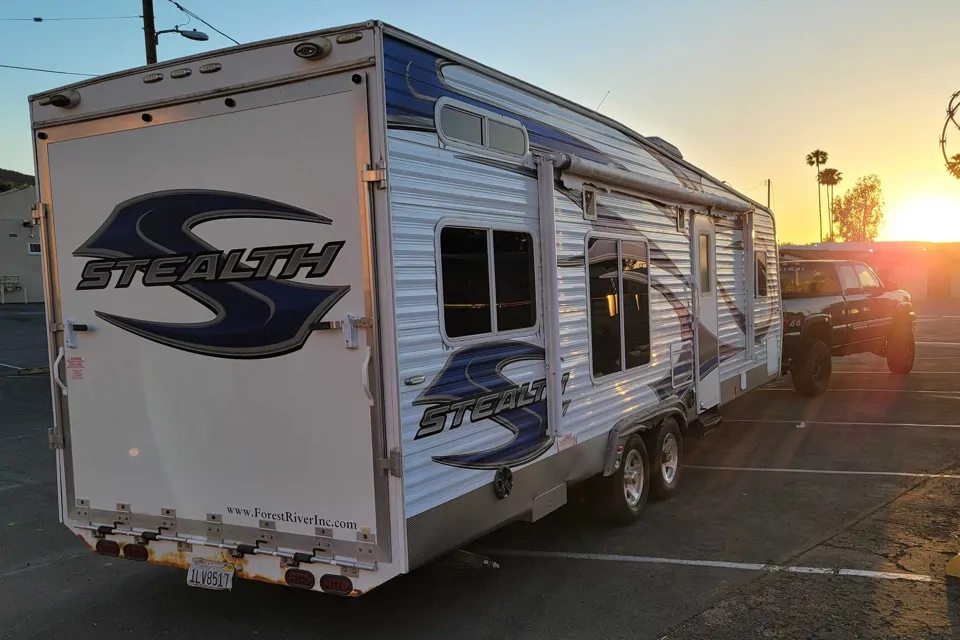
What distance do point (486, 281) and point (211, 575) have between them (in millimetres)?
2176

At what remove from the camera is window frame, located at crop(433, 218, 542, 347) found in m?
A: 3.91

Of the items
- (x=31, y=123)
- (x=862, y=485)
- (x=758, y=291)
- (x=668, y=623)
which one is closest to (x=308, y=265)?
(x=31, y=123)

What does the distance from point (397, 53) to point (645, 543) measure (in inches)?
155

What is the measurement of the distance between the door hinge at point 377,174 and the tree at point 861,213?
7130cm

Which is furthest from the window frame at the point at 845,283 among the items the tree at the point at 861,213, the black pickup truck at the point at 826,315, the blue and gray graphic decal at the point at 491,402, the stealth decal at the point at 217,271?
the tree at the point at 861,213

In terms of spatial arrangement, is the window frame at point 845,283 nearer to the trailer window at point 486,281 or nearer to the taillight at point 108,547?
the trailer window at point 486,281

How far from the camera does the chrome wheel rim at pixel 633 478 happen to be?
5.97 meters

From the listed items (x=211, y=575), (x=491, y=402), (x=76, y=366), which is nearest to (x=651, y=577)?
(x=491, y=402)

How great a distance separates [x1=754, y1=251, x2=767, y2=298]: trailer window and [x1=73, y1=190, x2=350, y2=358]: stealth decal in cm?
686

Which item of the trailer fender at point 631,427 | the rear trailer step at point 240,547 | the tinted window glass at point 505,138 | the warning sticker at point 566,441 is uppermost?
the tinted window glass at point 505,138

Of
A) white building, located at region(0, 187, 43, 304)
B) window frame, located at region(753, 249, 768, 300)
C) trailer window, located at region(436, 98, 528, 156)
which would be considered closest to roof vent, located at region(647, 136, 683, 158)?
window frame, located at region(753, 249, 768, 300)

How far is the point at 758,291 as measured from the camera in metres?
9.22

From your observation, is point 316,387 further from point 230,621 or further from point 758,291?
point 758,291

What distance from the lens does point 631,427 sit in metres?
5.79
